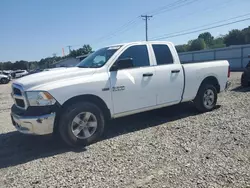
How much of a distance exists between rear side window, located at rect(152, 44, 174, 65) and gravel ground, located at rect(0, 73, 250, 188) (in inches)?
59.1

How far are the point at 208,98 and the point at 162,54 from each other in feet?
6.59

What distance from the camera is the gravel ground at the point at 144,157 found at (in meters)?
3.39

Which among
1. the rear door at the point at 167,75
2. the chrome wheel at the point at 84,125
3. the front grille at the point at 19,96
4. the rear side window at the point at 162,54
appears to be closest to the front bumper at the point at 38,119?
the front grille at the point at 19,96

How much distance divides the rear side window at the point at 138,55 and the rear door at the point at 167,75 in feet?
0.85

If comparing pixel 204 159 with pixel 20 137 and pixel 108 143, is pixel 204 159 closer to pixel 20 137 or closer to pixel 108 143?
pixel 108 143

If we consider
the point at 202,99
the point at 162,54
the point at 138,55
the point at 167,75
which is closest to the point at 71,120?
the point at 138,55

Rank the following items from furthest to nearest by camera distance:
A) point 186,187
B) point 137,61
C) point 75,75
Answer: point 137,61
point 75,75
point 186,187

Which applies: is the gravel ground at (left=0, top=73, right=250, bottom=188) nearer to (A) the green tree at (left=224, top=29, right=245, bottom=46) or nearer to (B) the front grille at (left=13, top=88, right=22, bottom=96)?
(B) the front grille at (left=13, top=88, right=22, bottom=96)

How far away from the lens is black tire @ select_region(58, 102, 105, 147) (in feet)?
14.8

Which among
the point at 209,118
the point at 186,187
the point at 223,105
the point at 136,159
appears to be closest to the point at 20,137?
the point at 136,159

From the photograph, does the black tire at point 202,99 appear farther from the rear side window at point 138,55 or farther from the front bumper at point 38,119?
the front bumper at point 38,119

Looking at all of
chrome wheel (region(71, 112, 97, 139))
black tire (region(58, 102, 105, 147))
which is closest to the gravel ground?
black tire (region(58, 102, 105, 147))

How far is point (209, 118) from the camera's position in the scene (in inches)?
241

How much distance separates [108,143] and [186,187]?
2.07 metres
